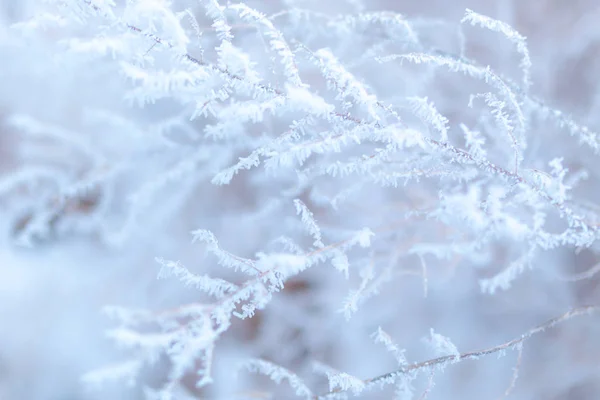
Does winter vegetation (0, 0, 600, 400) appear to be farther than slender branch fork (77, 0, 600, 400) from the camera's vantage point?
Yes

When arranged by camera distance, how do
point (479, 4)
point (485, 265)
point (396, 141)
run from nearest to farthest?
point (396, 141)
point (485, 265)
point (479, 4)

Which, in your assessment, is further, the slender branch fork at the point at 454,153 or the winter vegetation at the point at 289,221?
the winter vegetation at the point at 289,221

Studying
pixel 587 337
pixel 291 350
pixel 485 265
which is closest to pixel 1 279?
pixel 291 350

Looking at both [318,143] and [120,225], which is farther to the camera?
[120,225]

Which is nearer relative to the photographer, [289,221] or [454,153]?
[454,153]

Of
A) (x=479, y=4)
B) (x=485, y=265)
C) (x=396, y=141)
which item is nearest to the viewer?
(x=396, y=141)

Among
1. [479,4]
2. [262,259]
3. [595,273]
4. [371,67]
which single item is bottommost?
[262,259]

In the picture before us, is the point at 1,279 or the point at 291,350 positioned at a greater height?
the point at 1,279

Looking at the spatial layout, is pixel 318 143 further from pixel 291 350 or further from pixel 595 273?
pixel 595 273
